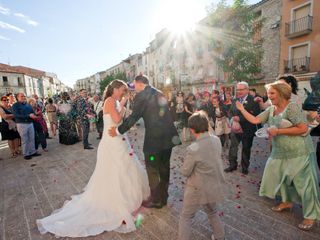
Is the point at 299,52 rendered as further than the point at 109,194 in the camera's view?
Yes

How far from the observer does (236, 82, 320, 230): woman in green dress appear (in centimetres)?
Result: 270

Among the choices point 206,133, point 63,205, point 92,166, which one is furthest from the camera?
point 92,166

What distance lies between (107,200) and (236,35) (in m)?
17.3

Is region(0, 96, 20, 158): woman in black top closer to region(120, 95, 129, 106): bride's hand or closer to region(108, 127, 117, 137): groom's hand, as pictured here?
region(120, 95, 129, 106): bride's hand

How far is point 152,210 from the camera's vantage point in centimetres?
335

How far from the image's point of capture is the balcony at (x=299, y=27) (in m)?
16.4

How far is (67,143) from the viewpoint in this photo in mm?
8648

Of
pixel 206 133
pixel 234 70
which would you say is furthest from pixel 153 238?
→ pixel 234 70

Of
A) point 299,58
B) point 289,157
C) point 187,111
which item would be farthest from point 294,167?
point 299,58

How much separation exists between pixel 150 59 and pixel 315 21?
34.4 meters

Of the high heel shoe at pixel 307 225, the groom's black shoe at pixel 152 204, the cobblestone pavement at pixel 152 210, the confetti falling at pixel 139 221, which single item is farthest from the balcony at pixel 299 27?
the confetti falling at pixel 139 221

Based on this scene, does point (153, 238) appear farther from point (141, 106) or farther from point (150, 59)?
point (150, 59)

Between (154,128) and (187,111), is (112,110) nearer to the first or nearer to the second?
(154,128)

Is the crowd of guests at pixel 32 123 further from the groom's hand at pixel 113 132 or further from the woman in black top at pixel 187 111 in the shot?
the groom's hand at pixel 113 132
